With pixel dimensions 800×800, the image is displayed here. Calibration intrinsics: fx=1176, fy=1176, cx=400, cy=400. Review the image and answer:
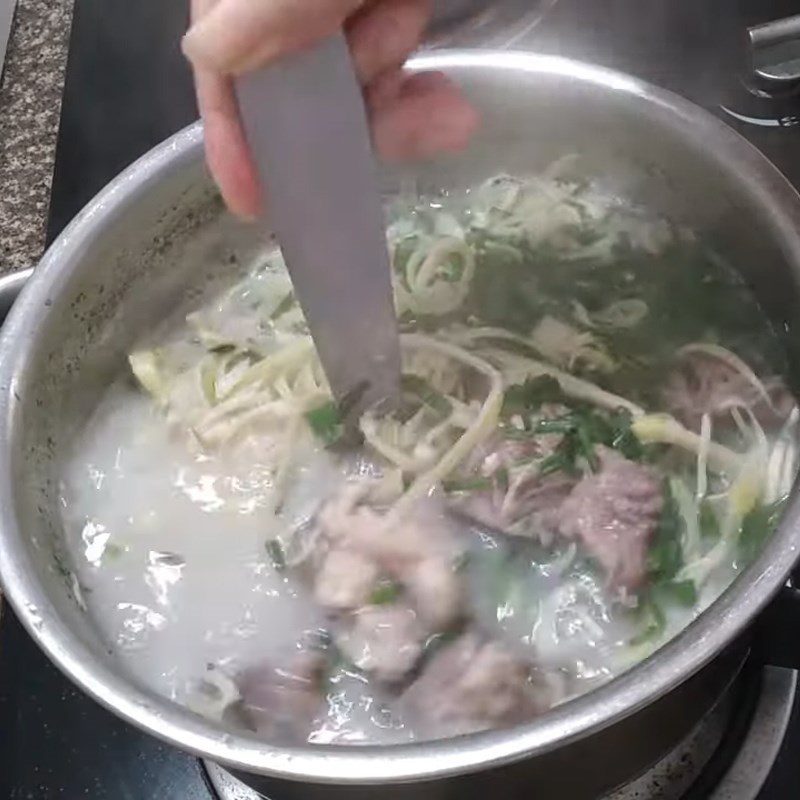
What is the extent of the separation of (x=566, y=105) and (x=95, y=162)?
579 millimetres

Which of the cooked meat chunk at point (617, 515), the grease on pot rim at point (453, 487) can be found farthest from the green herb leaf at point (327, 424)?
the cooked meat chunk at point (617, 515)

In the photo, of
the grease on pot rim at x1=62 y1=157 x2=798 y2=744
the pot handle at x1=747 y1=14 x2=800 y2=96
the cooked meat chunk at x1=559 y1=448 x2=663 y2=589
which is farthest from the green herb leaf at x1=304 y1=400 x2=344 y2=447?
the pot handle at x1=747 y1=14 x2=800 y2=96

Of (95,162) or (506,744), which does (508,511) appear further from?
(95,162)

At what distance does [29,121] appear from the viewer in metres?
1.51

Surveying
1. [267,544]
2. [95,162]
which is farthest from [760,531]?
[95,162]

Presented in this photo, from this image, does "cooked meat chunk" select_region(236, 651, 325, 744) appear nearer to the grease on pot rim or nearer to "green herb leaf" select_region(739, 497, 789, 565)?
the grease on pot rim

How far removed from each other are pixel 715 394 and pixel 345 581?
14.3 inches

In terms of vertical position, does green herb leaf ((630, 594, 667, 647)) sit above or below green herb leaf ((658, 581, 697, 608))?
below

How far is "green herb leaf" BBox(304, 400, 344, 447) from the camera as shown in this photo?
1045 millimetres

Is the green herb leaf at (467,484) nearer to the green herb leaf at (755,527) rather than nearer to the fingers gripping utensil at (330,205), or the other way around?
the fingers gripping utensil at (330,205)

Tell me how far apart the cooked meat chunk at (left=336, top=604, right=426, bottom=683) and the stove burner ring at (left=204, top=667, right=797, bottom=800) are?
165 mm

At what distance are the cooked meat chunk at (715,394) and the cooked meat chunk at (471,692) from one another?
0.91 ft

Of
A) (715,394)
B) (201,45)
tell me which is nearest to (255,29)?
(201,45)

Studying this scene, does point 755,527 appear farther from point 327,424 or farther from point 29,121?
point 29,121
